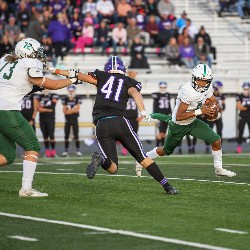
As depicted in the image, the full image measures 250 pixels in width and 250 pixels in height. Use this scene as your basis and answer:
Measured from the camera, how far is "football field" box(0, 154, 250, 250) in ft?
26.7

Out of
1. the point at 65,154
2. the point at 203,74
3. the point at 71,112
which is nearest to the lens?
the point at 203,74

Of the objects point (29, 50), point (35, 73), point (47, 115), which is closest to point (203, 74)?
point (29, 50)

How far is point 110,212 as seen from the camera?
9.86 m

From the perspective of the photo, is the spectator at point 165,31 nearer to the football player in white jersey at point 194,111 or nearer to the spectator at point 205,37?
the spectator at point 205,37

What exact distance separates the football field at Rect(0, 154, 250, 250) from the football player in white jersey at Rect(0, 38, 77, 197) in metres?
0.41

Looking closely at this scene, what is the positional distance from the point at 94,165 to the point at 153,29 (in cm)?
1669

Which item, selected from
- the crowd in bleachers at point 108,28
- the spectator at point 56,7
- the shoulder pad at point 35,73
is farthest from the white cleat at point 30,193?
the spectator at point 56,7

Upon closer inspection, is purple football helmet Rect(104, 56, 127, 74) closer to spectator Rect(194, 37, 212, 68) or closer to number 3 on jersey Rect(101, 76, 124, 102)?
number 3 on jersey Rect(101, 76, 124, 102)

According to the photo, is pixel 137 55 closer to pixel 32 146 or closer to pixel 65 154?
pixel 65 154

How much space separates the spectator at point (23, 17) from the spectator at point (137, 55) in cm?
280

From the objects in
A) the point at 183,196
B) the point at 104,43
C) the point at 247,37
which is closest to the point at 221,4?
the point at 247,37

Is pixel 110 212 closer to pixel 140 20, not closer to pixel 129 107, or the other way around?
pixel 129 107

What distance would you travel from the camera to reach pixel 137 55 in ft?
85.6

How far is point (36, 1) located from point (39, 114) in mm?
4952
